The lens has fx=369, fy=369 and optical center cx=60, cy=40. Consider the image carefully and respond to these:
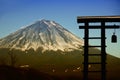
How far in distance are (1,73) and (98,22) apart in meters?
18.8

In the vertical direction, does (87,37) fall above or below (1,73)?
above

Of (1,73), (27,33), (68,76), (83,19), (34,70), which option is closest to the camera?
(83,19)

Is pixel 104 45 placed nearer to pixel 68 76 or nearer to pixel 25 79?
pixel 25 79

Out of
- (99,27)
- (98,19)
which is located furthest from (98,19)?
(99,27)

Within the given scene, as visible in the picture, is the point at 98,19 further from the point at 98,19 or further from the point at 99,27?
the point at 99,27

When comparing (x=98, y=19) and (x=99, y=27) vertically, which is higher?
(x=98, y=19)

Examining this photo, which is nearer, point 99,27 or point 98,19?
point 98,19

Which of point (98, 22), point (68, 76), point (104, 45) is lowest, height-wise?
point (68, 76)

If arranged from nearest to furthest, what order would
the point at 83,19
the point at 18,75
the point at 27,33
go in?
1. the point at 83,19
2. the point at 18,75
3. the point at 27,33

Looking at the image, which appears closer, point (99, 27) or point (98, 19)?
point (98, 19)

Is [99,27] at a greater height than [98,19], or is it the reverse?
[98,19]

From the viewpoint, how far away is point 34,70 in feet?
104

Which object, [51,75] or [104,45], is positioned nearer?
[104,45]

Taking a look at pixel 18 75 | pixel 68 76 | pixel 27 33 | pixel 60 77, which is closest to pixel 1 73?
pixel 18 75
